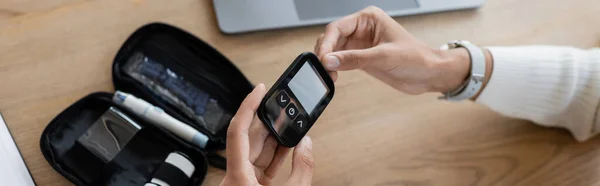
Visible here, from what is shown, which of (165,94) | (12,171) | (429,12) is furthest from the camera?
(429,12)

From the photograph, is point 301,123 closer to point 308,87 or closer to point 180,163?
point 308,87

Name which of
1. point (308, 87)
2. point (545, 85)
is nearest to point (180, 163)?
point (308, 87)

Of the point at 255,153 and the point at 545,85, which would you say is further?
the point at 545,85

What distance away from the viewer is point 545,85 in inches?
26.8

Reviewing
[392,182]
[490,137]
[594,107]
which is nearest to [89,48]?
[392,182]

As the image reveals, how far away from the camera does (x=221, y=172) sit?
0.61m

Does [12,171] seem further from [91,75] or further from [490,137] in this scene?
[490,137]

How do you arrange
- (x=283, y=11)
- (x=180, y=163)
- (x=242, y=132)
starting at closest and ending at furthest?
(x=242, y=132), (x=180, y=163), (x=283, y=11)

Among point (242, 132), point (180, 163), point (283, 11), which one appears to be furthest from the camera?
point (283, 11)

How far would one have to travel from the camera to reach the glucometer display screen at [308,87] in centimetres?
52

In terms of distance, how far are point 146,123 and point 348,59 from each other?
0.75 ft

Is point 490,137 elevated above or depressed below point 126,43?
below

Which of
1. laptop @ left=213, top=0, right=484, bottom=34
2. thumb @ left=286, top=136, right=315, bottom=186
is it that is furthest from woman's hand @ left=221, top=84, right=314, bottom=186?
laptop @ left=213, top=0, right=484, bottom=34

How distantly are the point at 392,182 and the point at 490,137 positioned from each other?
0.15 metres
